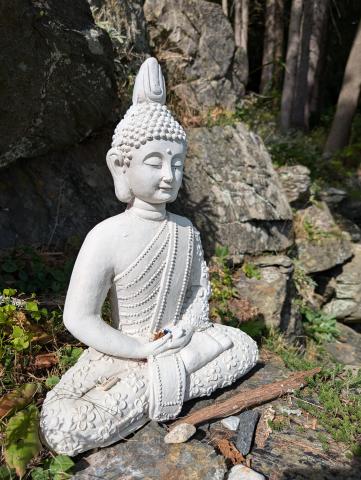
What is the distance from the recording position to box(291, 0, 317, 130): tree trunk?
8281 millimetres

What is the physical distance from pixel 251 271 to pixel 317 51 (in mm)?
7909

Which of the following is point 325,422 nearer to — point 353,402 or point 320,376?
point 353,402

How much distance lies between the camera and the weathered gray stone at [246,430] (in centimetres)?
248

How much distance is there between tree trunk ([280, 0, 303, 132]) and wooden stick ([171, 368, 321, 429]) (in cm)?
714

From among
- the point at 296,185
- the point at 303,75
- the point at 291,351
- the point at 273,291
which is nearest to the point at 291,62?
the point at 303,75

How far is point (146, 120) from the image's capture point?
2.44 meters

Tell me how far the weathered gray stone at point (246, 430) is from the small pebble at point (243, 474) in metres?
0.18

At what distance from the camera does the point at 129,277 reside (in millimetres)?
2578

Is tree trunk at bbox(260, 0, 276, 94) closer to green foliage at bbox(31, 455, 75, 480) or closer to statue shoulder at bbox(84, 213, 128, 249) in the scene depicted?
statue shoulder at bbox(84, 213, 128, 249)

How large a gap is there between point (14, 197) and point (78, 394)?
2697mm

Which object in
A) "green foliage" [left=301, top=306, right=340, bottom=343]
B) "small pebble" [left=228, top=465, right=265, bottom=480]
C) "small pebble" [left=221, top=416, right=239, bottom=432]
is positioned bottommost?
"green foliage" [left=301, top=306, right=340, bottom=343]

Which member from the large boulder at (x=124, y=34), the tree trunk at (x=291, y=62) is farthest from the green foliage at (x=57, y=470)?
the tree trunk at (x=291, y=62)

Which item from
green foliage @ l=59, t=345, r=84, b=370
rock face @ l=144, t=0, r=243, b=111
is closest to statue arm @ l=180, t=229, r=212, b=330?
green foliage @ l=59, t=345, r=84, b=370

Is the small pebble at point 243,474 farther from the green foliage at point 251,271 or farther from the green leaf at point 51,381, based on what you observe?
the green foliage at point 251,271
